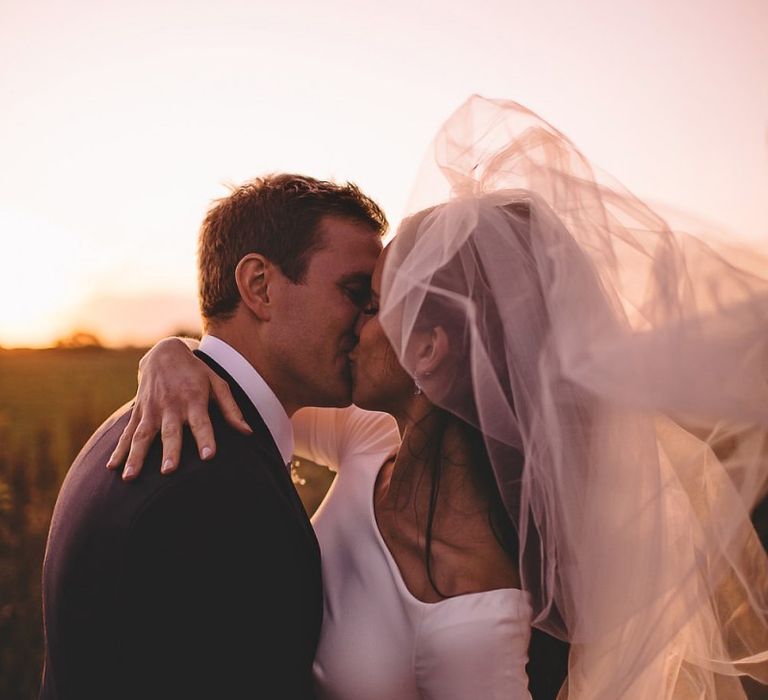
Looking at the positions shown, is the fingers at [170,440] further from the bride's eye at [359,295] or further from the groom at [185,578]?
the bride's eye at [359,295]

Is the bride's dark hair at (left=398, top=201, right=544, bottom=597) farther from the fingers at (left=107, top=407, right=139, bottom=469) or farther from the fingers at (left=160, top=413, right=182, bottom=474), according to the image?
the fingers at (left=107, top=407, right=139, bottom=469)

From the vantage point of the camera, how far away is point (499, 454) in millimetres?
2305

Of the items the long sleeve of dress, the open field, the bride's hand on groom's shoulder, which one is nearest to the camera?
the bride's hand on groom's shoulder

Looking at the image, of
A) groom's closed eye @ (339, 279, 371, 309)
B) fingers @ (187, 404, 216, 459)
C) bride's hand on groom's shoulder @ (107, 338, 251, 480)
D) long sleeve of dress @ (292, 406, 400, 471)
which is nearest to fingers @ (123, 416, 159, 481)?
bride's hand on groom's shoulder @ (107, 338, 251, 480)

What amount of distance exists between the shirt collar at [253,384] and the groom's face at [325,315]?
148 mm

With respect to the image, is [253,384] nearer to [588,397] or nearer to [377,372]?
[377,372]

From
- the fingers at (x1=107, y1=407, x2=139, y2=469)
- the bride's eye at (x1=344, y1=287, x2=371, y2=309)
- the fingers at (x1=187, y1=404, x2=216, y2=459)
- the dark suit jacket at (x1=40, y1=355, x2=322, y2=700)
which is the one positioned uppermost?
the bride's eye at (x1=344, y1=287, x2=371, y2=309)

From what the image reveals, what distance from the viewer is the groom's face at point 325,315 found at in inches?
111

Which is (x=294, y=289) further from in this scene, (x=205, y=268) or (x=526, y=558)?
(x=526, y=558)

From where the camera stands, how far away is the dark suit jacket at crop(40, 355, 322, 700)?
6.13 feet

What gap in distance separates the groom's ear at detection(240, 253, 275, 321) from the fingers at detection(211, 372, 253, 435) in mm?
430

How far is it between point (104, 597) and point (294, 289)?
4.21ft

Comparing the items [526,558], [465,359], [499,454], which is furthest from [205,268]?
[526,558]

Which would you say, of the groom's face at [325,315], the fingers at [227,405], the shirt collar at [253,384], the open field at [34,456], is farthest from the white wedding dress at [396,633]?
the open field at [34,456]
